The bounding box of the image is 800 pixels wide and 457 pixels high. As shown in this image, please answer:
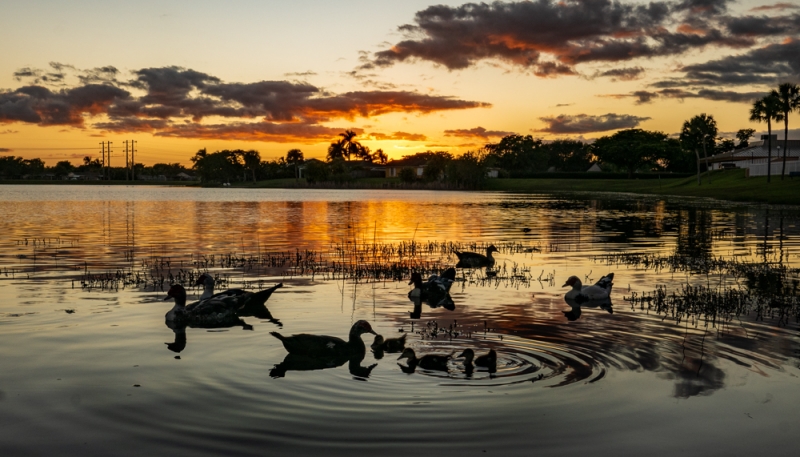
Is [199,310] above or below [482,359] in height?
above

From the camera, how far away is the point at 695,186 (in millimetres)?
119812

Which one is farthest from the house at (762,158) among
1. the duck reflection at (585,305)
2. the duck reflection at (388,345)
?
the duck reflection at (388,345)

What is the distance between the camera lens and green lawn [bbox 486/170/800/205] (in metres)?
83.6

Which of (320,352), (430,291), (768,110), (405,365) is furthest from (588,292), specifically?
(768,110)

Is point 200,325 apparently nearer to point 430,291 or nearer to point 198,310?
point 198,310

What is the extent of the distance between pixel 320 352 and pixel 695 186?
396ft

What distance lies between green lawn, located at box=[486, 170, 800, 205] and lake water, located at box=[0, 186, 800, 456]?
63.5m

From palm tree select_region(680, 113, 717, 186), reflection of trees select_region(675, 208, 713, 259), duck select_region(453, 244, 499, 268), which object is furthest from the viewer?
palm tree select_region(680, 113, 717, 186)

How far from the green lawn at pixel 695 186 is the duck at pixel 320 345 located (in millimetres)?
72193

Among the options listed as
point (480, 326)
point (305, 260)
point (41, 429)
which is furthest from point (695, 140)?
point (41, 429)

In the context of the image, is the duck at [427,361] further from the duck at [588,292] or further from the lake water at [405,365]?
the duck at [588,292]

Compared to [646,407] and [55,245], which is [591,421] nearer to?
[646,407]

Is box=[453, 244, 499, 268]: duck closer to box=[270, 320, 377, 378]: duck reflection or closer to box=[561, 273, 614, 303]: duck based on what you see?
box=[561, 273, 614, 303]: duck

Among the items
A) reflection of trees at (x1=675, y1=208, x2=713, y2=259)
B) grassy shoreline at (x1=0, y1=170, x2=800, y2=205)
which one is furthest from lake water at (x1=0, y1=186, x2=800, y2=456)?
grassy shoreline at (x1=0, y1=170, x2=800, y2=205)
